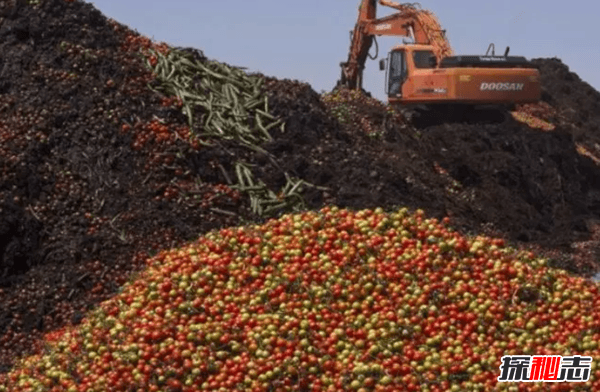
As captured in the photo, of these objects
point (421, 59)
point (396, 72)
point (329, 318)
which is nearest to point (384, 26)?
point (396, 72)

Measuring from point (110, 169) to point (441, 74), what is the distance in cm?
1737

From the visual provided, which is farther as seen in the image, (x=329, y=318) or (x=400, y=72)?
(x=400, y=72)

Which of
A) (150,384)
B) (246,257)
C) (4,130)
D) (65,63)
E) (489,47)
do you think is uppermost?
(489,47)

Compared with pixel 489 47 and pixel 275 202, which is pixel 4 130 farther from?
pixel 489 47

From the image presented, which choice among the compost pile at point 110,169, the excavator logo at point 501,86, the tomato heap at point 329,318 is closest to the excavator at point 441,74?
the excavator logo at point 501,86

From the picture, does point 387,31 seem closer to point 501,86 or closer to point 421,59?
point 421,59

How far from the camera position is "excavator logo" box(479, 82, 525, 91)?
30281mm

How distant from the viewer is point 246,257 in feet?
37.1

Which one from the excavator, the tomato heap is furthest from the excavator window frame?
the tomato heap

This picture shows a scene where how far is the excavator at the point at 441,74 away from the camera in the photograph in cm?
3027

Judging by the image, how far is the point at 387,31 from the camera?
34719 millimetres

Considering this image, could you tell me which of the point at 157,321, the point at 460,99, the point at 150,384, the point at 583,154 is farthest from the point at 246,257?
the point at 583,154

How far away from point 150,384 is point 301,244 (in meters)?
2.71

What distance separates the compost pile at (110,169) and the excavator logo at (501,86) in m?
9.86
